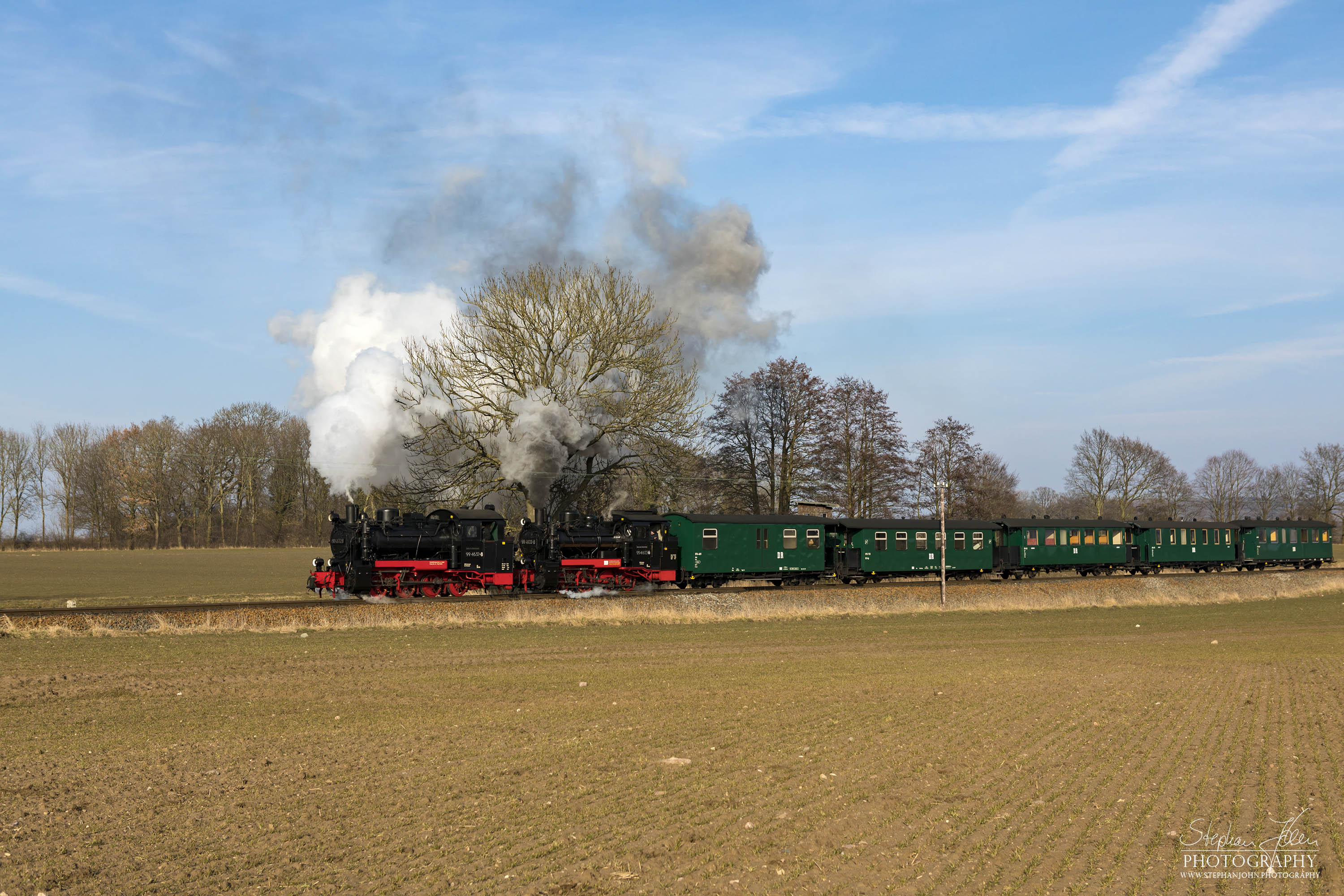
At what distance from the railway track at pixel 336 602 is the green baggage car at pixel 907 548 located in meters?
0.70

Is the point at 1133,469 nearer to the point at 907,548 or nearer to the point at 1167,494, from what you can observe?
the point at 1167,494

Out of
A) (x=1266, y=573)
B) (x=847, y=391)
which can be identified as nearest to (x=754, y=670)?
(x=1266, y=573)

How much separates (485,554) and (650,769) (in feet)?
73.1

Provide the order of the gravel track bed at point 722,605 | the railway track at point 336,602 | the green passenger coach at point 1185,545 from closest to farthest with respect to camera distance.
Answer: the gravel track bed at point 722,605 → the railway track at point 336,602 → the green passenger coach at point 1185,545

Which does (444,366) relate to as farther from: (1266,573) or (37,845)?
(1266,573)

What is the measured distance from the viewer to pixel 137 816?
8.92 metres

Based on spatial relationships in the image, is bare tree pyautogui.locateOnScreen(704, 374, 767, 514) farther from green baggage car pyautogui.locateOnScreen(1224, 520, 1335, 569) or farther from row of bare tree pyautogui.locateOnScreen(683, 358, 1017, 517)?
green baggage car pyautogui.locateOnScreen(1224, 520, 1335, 569)

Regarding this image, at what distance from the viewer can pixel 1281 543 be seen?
56.6 meters

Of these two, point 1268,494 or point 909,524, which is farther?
point 1268,494

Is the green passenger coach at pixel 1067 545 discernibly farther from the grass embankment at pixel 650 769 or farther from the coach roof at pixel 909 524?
the grass embankment at pixel 650 769

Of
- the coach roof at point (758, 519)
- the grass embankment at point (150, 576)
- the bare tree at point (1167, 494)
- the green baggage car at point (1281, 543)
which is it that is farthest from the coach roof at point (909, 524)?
the bare tree at point (1167, 494)

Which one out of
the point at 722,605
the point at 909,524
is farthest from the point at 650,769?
the point at 909,524

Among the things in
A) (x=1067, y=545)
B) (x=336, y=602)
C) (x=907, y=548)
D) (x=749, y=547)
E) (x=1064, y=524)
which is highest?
(x=1064, y=524)

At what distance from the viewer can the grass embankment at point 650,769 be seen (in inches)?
297
